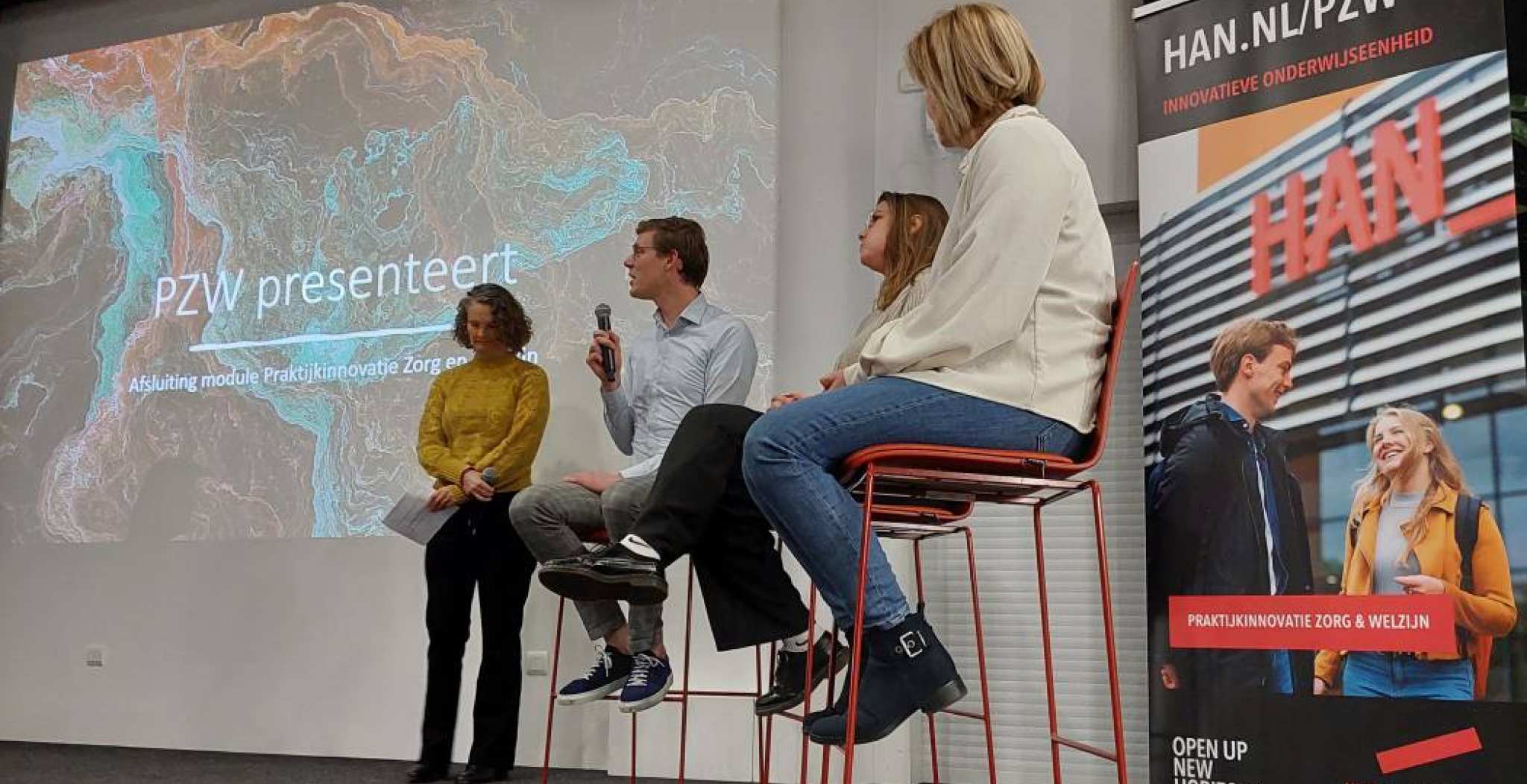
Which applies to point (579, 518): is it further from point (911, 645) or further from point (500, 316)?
point (911, 645)

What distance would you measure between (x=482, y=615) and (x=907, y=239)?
1.71 m

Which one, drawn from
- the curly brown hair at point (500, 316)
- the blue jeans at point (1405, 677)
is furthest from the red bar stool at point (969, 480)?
the curly brown hair at point (500, 316)

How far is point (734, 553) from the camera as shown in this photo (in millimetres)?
2484

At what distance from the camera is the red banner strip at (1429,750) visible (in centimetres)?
286

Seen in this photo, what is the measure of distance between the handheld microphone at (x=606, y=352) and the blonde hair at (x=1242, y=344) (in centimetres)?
157

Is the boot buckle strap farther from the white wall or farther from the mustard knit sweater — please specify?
the mustard knit sweater

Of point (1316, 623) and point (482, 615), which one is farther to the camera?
point (482, 615)

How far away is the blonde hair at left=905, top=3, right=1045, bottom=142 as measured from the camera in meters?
2.00

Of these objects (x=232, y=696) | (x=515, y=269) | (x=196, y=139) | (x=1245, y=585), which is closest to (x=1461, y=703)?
(x=1245, y=585)

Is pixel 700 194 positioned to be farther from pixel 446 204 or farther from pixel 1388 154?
pixel 1388 154

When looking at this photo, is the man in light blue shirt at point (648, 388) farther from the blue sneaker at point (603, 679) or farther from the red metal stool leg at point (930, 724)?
the red metal stool leg at point (930, 724)

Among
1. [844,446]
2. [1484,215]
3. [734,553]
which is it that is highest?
[1484,215]

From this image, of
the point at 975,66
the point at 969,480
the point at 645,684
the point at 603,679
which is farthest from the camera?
the point at 603,679

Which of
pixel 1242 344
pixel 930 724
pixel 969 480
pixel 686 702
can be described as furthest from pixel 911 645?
pixel 1242 344
